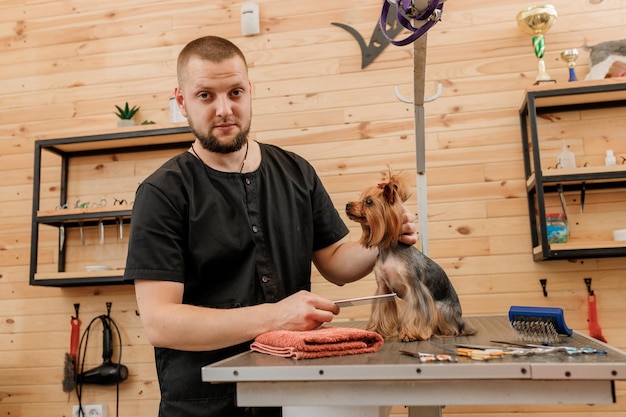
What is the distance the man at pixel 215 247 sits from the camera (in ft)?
4.70

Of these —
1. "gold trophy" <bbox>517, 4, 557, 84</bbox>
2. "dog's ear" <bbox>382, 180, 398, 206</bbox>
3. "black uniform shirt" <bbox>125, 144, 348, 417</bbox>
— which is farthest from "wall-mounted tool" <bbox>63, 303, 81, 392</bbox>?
"gold trophy" <bbox>517, 4, 557, 84</bbox>

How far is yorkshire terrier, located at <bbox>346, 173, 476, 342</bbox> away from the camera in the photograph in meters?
1.53

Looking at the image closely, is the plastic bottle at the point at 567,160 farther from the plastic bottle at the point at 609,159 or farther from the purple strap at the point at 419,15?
the purple strap at the point at 419,15

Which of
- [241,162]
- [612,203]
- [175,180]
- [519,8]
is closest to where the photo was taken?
[175,180]

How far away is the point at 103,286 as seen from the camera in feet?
10.5

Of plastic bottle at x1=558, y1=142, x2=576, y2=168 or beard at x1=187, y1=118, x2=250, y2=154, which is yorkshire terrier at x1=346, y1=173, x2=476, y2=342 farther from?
plastic bottle at x1=558, y1=142, x2=576, y2=168

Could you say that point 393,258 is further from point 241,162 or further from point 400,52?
point 400,52

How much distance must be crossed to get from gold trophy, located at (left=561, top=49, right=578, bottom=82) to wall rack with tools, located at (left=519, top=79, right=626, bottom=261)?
3.7 inches

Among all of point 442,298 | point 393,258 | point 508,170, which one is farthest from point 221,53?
point 508,170

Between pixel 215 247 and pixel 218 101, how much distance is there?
1.40 feet

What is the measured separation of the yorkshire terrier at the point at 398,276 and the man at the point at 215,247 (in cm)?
6

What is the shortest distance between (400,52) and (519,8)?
0.65 m

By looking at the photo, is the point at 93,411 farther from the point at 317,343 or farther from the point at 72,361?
the point at 317,343

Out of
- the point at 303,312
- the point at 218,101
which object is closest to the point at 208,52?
the point at 218,101
